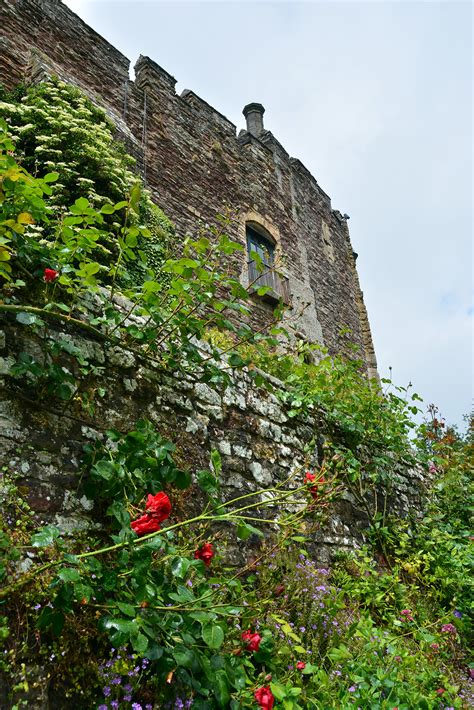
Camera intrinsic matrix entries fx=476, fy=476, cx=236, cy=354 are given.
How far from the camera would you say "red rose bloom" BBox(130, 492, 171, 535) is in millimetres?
1742

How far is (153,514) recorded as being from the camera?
1.75m

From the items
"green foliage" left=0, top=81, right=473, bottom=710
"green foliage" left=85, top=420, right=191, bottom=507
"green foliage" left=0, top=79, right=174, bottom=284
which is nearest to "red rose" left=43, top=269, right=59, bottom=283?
"green foliage" left=0, top=81, right=473, bottom=710

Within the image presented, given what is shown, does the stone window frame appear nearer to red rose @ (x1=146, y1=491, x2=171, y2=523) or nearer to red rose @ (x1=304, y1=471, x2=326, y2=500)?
red rose @ (x1=304, y1=471, x2=326, y2=500)

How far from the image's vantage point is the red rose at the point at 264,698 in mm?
1700

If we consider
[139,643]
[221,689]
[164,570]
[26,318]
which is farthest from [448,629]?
[26,318]

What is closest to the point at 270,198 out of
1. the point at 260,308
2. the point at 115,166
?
the point at 260,308

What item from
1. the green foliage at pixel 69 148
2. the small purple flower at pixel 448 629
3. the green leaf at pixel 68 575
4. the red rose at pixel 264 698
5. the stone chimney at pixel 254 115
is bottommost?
the red rose at pixel 264 698

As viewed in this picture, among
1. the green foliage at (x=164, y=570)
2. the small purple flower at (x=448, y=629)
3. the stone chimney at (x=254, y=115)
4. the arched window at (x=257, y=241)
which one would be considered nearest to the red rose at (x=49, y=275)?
the green foliage at (x=164, y=570)

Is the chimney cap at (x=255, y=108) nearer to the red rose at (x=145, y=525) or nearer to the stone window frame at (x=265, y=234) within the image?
the stone window frame at (x=265, y=234)

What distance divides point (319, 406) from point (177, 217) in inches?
174

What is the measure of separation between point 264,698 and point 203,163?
8.19 m

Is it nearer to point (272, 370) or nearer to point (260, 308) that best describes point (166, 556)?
point (272, 370)

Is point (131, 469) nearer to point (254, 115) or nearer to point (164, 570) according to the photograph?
point (164, 570)

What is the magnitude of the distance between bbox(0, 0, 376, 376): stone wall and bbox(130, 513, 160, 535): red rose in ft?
8.04
